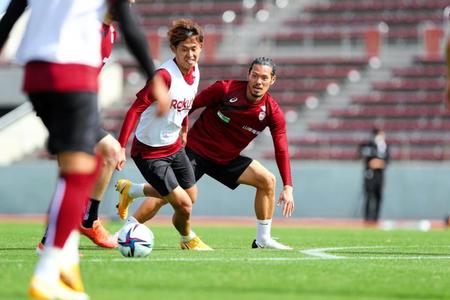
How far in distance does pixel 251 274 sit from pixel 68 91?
2080 mm

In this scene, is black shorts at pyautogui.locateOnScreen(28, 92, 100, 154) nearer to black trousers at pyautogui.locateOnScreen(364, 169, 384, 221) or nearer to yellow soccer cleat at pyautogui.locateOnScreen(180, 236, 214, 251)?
yellow soccer cleat at pyautogui.locateOnScreen(180, 236, 214, 251)

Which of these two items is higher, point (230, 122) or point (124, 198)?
point (230, 122)

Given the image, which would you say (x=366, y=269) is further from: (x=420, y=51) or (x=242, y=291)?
(x=420, y=51)

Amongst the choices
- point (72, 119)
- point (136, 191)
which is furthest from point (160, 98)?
point (136, 191)

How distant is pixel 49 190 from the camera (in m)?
24.0

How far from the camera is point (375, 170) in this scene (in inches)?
858

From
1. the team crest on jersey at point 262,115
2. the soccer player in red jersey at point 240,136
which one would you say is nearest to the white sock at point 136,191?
the soccer player in red jersey at point 240,136

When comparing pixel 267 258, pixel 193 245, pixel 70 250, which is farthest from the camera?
pixel 193 245

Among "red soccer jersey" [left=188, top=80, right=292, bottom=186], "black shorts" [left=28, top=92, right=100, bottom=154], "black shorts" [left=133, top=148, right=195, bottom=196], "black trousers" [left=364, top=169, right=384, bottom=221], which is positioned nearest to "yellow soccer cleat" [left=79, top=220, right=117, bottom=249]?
"black shorts" [left=133, top=148, right=195, bottom=196]

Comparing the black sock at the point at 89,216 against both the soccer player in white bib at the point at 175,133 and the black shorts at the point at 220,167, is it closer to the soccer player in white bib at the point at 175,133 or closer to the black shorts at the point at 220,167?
the soccer player in white bib at the point at 175,133

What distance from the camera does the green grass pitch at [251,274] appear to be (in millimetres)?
5574

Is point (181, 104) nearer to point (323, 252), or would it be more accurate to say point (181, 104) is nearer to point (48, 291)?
point (323, 252)

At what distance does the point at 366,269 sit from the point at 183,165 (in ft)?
9.02

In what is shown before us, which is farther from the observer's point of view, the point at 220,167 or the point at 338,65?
the point at 338,65
